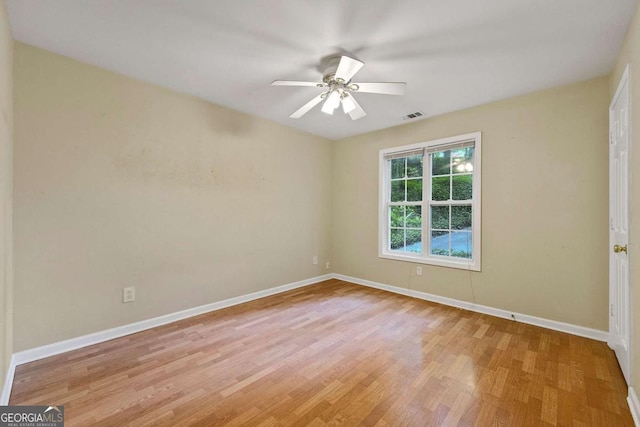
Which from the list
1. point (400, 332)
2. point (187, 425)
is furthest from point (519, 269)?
point (187, 425)

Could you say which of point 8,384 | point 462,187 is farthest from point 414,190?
point 8,384

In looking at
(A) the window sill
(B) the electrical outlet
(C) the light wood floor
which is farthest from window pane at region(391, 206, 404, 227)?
(B) the electrical outlet

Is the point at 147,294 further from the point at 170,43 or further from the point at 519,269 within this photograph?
the point at 519,269

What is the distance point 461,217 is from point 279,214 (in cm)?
242

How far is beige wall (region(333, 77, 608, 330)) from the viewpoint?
2533 mm

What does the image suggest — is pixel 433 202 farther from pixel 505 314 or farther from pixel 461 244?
pixel 505 314

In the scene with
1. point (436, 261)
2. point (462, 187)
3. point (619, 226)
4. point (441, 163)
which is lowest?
point (436, 261)

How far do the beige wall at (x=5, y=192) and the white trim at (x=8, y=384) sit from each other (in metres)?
0.07

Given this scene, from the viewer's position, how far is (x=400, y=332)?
2643 mm

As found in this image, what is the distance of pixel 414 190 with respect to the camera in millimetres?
3885

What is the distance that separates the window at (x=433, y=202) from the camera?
10.9ft

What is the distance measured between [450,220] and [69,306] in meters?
4.04

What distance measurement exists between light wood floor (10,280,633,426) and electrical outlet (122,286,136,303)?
35cm

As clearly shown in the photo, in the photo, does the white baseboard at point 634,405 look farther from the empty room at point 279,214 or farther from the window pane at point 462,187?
the window pane at point 462,187
